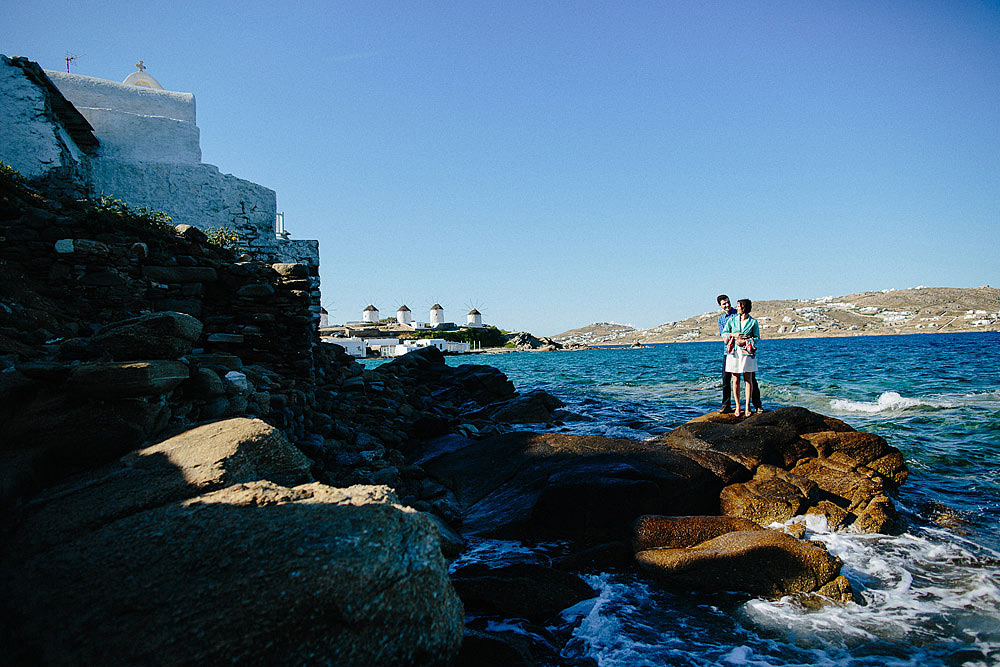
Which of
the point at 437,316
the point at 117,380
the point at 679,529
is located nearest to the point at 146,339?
the point at 117,380

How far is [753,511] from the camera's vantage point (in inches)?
250

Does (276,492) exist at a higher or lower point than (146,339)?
lower

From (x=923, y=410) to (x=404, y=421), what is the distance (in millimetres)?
15312

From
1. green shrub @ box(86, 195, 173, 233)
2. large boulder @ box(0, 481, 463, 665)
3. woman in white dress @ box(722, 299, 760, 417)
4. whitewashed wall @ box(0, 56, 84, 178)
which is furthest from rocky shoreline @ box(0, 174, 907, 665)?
whitewashed wall @ box(0, 56, 84, 178)

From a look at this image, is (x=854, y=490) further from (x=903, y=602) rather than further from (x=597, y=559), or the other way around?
(x=597, y=559)

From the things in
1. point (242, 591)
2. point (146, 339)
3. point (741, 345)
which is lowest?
point (242, 591)

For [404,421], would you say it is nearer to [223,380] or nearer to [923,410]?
[223,380]

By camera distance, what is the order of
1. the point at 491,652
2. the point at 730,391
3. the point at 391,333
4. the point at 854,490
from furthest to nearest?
the point at 391,333 < the point at 730,391 < the point at 854,490 < the point at 491,652

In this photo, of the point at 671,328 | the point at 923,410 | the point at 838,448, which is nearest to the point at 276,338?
the point at 838,448

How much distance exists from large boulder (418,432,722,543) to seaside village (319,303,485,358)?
67.1 meters

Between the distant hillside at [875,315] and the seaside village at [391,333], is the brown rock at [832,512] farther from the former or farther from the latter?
the distant hillside at [875,315]

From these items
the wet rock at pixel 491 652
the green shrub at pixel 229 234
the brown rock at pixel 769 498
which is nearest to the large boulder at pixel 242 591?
the wet rock at pixel 491 652

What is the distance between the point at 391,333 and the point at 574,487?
102 meters

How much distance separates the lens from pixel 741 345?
Answer: 31.4 feet
